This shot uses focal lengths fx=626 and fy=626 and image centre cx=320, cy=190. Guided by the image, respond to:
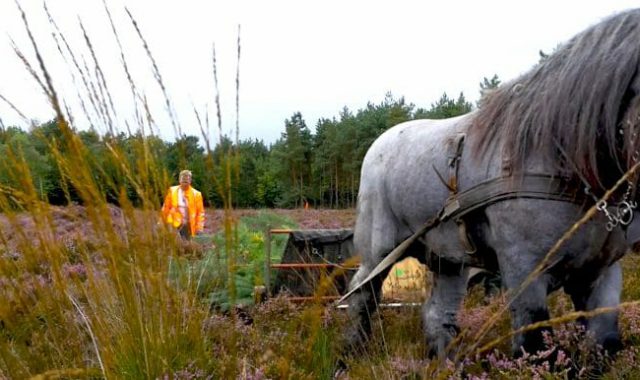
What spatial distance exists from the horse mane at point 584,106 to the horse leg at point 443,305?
1387 millimetres

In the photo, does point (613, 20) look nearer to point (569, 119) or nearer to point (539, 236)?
point (569, 119)

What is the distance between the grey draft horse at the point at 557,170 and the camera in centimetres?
266

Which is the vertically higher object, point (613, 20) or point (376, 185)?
point (613, 20)

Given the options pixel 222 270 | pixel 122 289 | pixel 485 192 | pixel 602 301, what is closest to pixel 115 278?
pixel 122 289

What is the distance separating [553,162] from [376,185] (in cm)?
155

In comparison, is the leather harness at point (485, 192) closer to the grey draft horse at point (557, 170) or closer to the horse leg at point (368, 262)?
the grey draft horse at point (557, 170)

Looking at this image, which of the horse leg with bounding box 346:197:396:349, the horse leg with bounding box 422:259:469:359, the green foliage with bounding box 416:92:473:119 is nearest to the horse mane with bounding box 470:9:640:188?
the horse leg with bounding box 346:197:396:349

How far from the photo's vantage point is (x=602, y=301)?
2.98 meters

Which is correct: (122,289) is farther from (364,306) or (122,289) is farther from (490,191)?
(364,306)

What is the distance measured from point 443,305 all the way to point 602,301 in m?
1.35

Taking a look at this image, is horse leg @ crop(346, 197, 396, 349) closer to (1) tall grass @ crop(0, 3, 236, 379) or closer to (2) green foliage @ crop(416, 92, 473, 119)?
(1) tall grass @ crop(0, 3, 236, 379)

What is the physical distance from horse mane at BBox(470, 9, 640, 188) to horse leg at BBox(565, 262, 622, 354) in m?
0.57

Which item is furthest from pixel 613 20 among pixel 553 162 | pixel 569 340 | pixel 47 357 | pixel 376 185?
pixel 47 357

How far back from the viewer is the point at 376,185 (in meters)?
4.19
